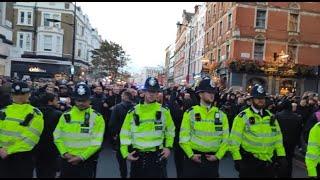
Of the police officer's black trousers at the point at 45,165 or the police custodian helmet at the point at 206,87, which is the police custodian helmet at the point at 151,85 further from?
the police officer's black trousers at the point at 45,165

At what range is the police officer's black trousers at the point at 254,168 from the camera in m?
6.40

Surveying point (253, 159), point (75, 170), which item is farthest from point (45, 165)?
point (253, 159)

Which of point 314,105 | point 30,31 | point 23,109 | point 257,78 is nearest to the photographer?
point 23,109

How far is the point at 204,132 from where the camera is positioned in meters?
6.19

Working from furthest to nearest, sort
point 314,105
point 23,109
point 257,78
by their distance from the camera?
point 257,78
point 314,105
point 23,109

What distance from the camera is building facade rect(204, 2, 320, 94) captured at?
1524 inches

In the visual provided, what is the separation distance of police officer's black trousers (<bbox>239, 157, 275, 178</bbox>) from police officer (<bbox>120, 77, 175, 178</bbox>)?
1.08 metres

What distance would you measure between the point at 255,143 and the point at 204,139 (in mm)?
745

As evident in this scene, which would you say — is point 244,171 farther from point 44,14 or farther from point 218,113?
point 44,14

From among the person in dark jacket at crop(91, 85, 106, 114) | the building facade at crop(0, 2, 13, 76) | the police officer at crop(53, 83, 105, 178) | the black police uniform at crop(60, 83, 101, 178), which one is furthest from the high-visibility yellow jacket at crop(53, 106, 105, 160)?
the building facade at crop(0, 2, 13, 76)

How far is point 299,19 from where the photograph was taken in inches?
1619

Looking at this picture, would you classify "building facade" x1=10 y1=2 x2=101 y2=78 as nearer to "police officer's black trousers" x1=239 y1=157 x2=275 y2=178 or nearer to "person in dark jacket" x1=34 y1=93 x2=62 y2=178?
"person in dark jacket" x1=34 y1=93 x2=62 y2=178

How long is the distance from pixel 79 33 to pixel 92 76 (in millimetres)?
8092

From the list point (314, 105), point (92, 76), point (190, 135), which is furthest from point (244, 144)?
point (92, 76)
